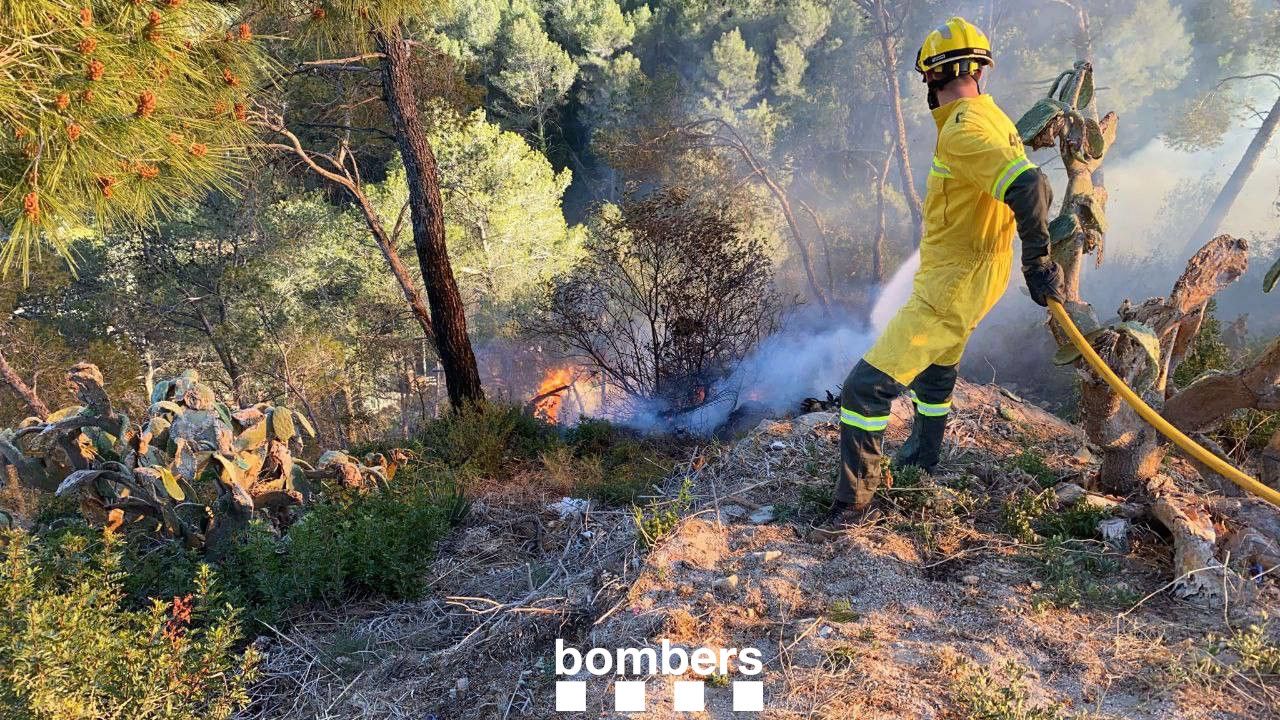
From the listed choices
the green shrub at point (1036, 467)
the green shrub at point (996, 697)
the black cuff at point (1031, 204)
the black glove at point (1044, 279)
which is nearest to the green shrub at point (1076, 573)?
the green shrub at point (996, 697)

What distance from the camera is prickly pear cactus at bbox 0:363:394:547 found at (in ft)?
12.1

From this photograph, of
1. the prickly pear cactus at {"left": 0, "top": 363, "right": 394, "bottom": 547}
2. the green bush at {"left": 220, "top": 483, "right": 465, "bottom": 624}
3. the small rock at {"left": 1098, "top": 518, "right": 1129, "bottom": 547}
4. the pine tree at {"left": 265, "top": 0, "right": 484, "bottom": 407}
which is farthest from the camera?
the pine tree at {"left": 265, "top": 0, "right": 484, "bottom": 407}

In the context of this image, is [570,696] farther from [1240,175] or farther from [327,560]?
[1240,175]

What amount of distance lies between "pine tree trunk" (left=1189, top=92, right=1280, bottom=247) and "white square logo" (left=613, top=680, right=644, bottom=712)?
54.6 feet

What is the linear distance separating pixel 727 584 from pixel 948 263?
Result: 1648 mm

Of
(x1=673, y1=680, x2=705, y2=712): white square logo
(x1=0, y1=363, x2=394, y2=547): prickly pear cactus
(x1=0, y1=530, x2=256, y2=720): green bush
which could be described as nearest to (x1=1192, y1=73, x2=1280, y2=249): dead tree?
(x1=673, y1=680, x2=705, y2=712): white square logo

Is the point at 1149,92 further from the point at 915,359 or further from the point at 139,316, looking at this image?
the point at 139,316

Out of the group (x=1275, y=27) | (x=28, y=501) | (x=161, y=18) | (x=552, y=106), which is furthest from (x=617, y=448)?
(x=552, y=106)

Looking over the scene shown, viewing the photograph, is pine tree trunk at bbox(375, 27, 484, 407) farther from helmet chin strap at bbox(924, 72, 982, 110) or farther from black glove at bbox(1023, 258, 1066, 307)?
black glove at bbox(1023, 258, 1066, 307)

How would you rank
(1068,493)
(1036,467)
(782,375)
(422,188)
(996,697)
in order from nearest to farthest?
(996,697) < (1068,493) < (1036,467) < (422,188) < (782,375)

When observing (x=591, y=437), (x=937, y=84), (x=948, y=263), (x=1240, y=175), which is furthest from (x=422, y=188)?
(x=1240, y=175)

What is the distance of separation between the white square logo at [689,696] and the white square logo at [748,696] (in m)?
0.11

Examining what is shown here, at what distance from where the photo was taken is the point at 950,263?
3.13 meters

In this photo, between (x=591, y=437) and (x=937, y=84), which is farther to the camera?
(x=591, y=437)
